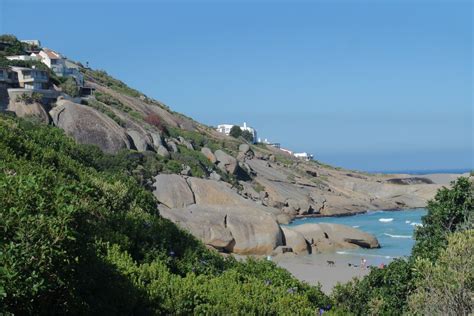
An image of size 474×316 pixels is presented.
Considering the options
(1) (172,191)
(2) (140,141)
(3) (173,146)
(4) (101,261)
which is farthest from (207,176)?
(4) (101,261)

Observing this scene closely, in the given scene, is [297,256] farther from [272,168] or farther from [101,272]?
[272,168]

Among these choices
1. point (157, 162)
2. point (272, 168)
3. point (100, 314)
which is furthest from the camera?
point (272, 168)

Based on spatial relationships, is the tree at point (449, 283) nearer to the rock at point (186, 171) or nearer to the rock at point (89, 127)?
the rock at point (186, 171)

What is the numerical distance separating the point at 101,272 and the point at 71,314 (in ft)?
4.41

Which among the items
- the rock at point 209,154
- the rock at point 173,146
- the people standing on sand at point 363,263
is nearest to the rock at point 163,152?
the rock at point 173,146

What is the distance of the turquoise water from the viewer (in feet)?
136

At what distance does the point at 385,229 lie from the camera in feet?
192

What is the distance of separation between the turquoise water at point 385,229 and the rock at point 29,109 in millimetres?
26732

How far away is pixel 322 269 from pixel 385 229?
85.0 feet

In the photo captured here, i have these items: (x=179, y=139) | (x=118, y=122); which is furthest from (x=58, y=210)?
(x=179, y=139)

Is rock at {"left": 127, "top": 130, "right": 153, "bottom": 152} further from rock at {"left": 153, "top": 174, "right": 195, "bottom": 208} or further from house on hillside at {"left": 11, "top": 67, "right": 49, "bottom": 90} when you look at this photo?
house on hillside at {"left": 11, "top": 67, "right": 49, "bottom": 90}

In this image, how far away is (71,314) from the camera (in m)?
6.02

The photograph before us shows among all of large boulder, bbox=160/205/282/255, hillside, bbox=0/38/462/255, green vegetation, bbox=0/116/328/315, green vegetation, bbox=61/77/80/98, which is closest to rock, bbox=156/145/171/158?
hillside, bbox=0/38/462/255

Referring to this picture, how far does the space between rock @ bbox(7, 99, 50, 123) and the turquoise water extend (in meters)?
26.7
